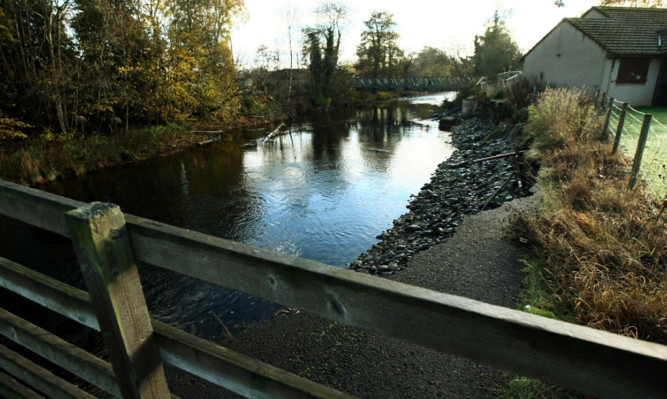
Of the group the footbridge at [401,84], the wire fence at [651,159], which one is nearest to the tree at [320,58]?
the footbridge at [401,84]

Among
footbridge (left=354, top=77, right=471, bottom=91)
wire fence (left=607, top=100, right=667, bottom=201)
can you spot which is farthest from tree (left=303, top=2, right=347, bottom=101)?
wire fence (left=607, top=100, right=667, bottom=201)

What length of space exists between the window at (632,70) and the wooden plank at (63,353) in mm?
23408

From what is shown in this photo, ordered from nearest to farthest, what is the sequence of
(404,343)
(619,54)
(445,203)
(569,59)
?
1. (404,343)
2. (445,203)
3. (619,54)
4. (569,59)

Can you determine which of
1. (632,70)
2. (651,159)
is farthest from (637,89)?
(651,159)

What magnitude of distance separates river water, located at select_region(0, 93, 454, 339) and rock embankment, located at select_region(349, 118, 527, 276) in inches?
19.2

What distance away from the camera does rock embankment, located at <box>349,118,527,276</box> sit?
6.93 metres

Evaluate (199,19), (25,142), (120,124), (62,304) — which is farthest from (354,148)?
(62,304)

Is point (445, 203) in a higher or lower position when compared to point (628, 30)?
lower

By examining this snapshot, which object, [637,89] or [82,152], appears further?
[637,89]

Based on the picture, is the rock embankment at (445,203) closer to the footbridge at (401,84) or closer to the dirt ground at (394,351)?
the dirt ground at (394,351)

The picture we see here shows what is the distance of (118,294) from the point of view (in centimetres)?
131

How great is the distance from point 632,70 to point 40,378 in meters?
24.3

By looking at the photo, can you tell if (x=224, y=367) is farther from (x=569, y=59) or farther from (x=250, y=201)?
(x=569, y=59)

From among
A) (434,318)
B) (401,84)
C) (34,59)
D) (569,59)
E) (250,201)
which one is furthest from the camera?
(401,84)
